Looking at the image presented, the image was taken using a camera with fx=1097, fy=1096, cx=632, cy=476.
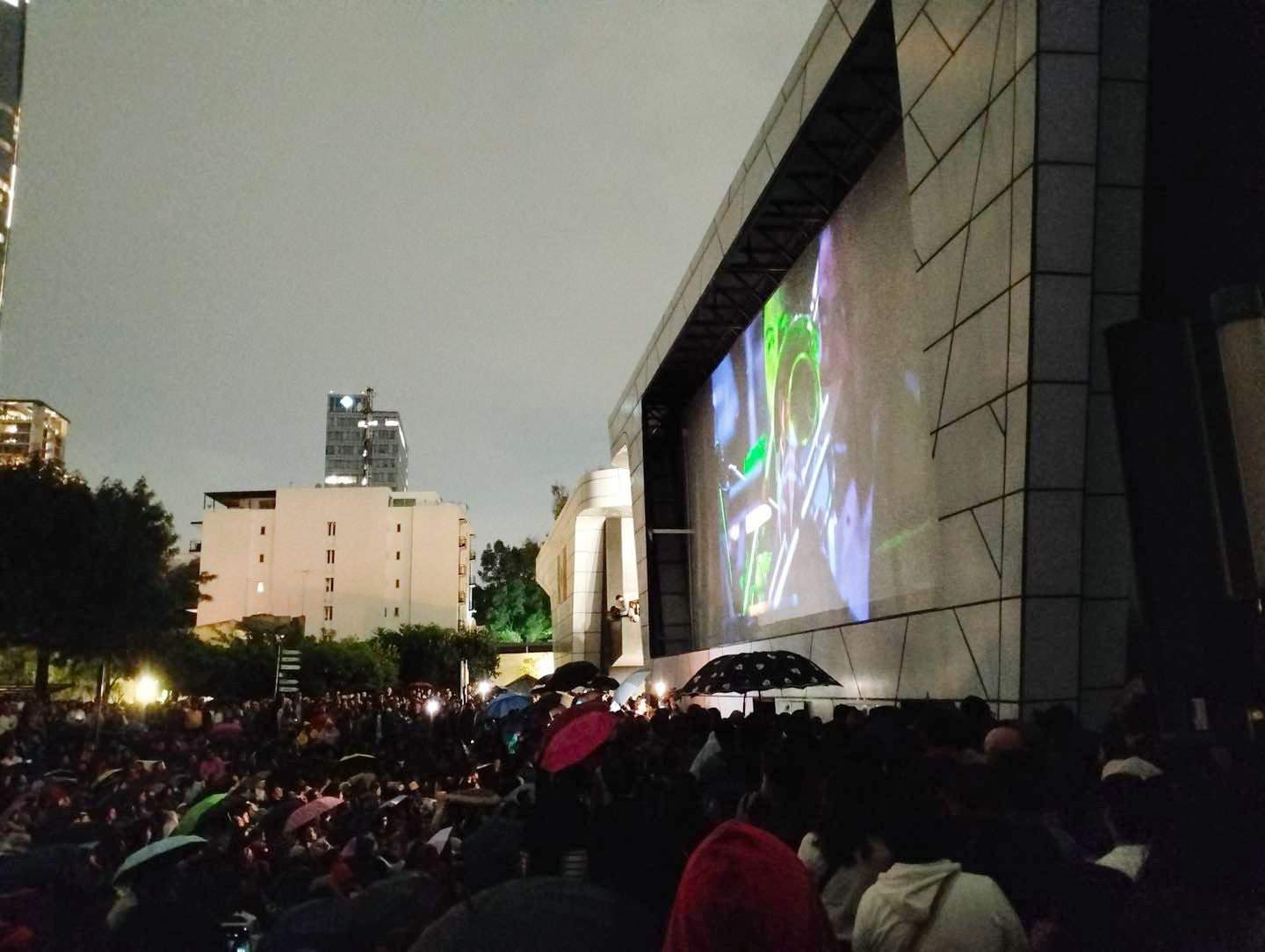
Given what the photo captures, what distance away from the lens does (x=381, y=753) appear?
48.8 feet

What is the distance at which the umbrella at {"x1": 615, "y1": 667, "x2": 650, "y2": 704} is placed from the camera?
25344mm

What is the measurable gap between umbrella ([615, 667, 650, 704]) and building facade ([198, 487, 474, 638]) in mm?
48877

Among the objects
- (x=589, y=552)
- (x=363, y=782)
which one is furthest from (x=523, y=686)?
(x=589, y=552)

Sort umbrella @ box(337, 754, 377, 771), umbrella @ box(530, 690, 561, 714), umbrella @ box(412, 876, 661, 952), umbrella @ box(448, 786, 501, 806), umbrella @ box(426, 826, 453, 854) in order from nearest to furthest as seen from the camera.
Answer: umbrella @ box(412, 876, 661, 952) < umbrella @ box(426, 826, 453, 854) < umbrella @ box(448, 786, 501, 806) < umbrella @ box(337, 754, 377, 771) < umbrella @ box(530, 690, 561, 714)

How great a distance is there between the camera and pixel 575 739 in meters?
7.29

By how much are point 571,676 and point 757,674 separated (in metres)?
5.20

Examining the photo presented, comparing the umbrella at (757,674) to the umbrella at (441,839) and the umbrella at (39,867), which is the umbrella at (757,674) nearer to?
the umbrella at (441,839)

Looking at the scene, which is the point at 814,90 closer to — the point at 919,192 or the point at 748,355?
the point at 919,192

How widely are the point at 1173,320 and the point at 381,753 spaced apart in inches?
538

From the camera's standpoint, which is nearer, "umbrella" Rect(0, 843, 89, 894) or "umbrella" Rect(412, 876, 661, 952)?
"umbrella" Rect(412, 876, 661, 952)

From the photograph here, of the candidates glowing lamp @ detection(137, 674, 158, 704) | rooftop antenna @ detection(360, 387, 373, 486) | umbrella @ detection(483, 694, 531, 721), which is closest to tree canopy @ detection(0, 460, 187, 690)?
glowing lamp @ detection(137, 674, 158, 704)

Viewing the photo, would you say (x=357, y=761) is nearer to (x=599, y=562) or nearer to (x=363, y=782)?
(x=363, y=782)

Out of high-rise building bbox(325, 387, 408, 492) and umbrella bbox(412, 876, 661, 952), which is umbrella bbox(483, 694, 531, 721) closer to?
umbrella bbox(412, 876, 661, 952)

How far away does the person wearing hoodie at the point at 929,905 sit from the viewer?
330 centimetres
